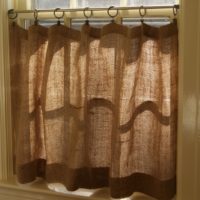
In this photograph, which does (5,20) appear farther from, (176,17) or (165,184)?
(165,184)

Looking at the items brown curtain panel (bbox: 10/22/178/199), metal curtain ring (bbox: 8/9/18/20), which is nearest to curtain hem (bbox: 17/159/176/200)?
brown curtain panel (bbox: 10/22/178/199)

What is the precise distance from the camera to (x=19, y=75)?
2.08 metres

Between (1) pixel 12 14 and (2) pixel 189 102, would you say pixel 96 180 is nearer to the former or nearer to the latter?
(2) pixel 189 102

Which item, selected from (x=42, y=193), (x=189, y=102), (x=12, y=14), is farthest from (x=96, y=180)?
(x=12, y=14)

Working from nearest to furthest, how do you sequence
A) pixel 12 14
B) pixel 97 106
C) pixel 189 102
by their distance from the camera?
pixel 189 102 → pixel 97 106 → pixel 12 14

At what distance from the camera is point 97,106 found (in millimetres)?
1933

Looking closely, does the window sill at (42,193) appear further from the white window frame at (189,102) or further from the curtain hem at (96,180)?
the white window frame at (189,102)

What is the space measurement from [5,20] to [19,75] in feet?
0.98

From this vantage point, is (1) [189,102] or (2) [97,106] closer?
(1) [189,102]

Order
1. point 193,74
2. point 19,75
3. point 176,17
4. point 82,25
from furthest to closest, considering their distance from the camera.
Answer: point 19,75 < point 82,25 < point 176,17 < point 193,74

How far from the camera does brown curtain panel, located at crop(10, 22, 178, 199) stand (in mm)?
1829

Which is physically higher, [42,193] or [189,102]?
[189,102]

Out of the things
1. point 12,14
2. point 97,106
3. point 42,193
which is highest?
point 12,14

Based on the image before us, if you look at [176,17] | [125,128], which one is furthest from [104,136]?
[176,17]
